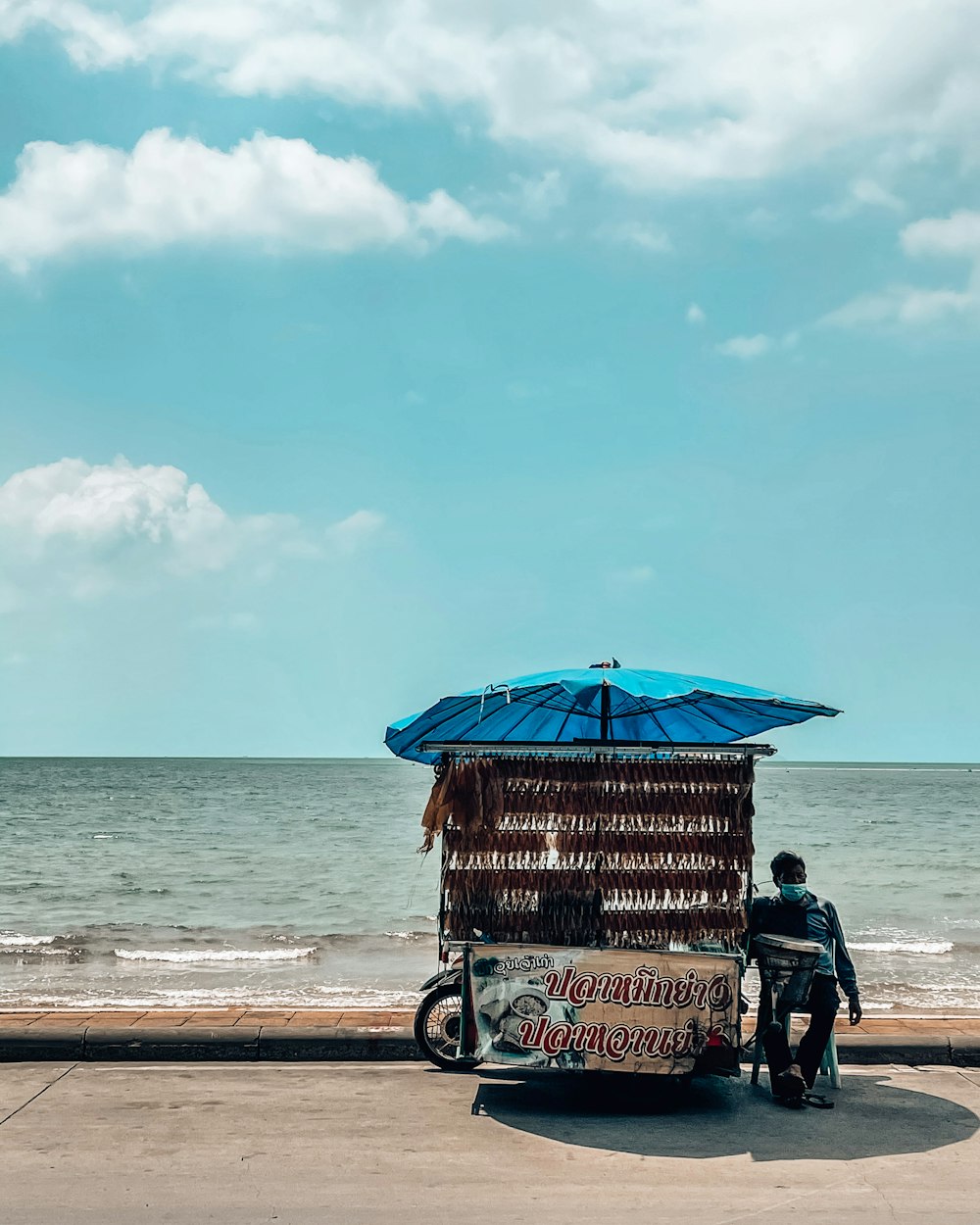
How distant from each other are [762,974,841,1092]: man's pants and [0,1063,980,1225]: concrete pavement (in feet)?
0.83

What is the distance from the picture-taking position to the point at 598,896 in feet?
21.7

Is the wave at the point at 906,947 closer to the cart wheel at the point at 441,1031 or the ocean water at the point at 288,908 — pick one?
the ocean water at the point at 288,908

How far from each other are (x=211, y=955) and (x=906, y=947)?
33.3ft

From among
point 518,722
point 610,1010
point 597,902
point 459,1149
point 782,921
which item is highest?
point 518,722

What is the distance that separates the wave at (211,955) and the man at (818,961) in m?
10.2

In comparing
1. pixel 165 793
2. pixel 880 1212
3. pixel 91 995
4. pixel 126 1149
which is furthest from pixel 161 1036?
pixel 165 793

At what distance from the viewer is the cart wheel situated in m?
7.34

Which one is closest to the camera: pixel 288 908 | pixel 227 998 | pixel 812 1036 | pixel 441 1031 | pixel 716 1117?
pixel 716 1117

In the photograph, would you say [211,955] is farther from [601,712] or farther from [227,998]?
[601,712]

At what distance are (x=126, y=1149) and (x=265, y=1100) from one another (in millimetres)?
1076

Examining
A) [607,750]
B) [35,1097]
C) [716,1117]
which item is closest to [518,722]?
[607,750]

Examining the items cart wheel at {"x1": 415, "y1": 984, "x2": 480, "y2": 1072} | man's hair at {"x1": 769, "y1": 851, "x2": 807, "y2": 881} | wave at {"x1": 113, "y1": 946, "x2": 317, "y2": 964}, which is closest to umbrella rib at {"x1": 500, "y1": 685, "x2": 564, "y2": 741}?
cart wheel at {"x1": 415, "y1": 984, "x2": 480, "y2": 1072}

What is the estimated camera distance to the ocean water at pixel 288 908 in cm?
1355

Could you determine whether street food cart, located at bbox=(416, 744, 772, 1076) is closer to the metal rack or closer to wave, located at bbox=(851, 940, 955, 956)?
the metal rack
